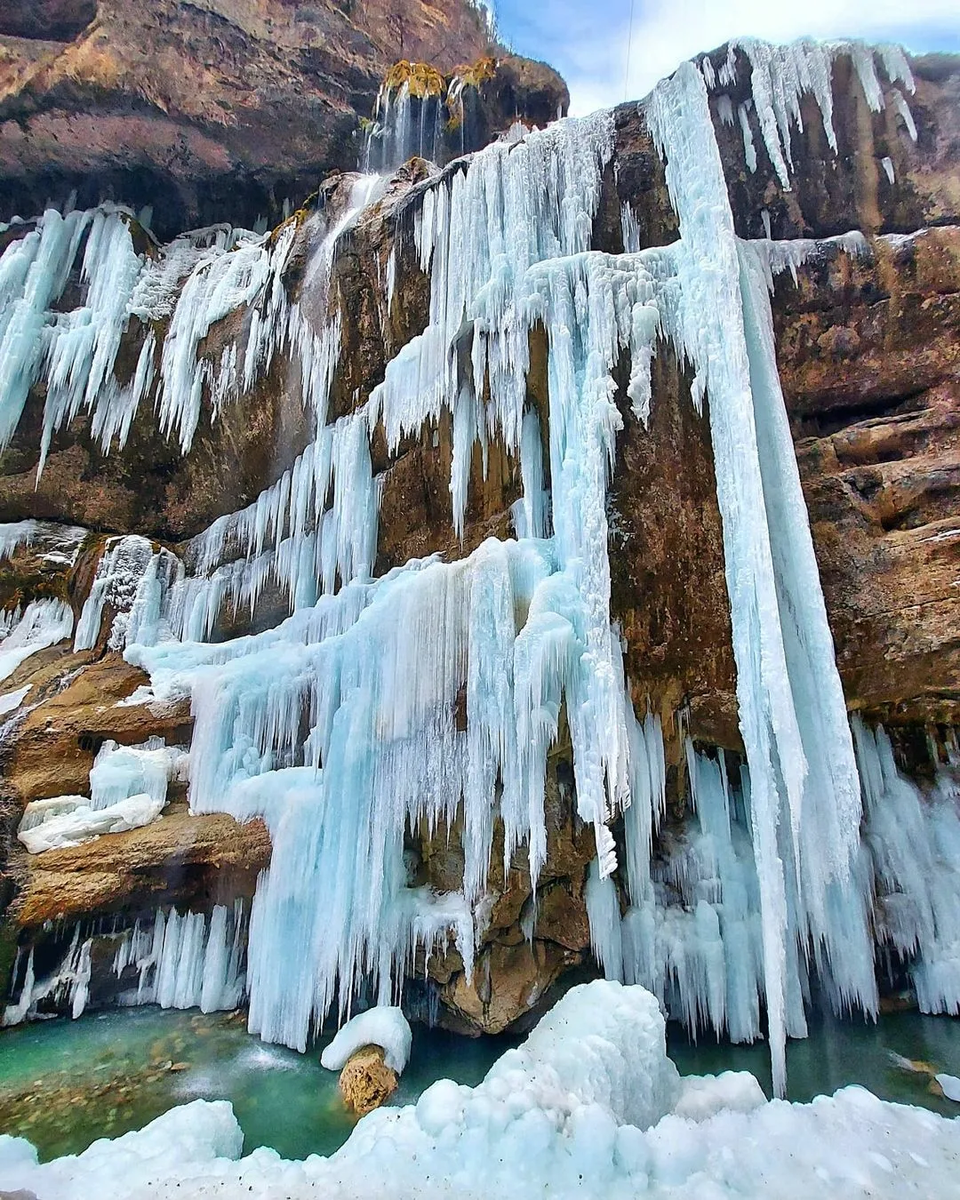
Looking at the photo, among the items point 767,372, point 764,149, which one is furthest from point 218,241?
point 767,372

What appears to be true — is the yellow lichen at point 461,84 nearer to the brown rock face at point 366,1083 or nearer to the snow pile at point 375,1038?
the snow pile at point 375,1038

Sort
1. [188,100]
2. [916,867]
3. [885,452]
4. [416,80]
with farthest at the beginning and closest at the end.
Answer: [416,80]
[188,100]
[885,452]
[916,867]

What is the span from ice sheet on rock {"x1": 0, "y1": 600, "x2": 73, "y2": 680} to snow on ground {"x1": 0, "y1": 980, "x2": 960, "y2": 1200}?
7475 mm

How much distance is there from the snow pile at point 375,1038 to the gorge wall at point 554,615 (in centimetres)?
39

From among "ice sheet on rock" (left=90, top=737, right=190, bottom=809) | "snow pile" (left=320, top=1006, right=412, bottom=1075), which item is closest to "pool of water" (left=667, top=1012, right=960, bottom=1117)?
"snow pile" (left=320, top=1006, right=412, bottom=1075)

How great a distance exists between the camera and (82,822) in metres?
7.44

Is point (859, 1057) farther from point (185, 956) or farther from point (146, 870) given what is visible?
point (146, 870)

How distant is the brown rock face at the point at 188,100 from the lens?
508 inches

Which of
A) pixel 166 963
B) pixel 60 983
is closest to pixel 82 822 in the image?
pixel 60 983

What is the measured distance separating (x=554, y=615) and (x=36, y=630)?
8.96 metres

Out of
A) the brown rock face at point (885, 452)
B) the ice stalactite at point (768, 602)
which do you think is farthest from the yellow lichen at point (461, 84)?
the brown rock face at point (885, 452)

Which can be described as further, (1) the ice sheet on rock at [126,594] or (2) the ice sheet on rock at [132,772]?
(1) the ice sheet on rock at [126,594]

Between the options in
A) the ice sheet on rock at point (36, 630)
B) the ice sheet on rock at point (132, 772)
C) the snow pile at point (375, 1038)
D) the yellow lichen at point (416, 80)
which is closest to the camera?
the snow pile at point (375, 1038)

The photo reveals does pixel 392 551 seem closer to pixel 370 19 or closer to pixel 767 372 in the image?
pixel 767 372
